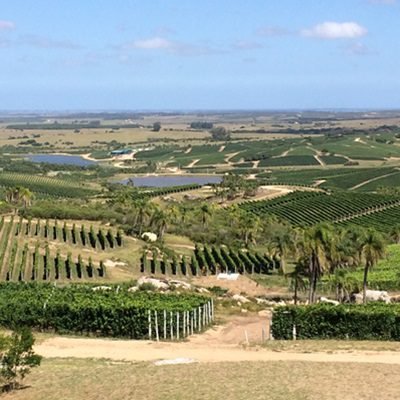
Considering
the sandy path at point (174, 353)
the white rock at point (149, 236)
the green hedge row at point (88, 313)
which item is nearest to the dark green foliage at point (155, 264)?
the white rock at point (149, 236)

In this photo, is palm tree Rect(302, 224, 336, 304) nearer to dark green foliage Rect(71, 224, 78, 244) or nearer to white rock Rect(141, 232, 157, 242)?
dark green foliage Rect(71, 224, 78, 244)

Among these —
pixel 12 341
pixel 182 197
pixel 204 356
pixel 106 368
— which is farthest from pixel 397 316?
pixel 182 197

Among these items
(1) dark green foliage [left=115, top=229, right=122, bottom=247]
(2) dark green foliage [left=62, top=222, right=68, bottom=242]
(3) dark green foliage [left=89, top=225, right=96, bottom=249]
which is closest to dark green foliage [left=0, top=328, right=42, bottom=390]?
(3) dark green foliage [left=89, top=225, right=96, bottom=249]

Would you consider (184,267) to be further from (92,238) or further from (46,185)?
(46,185)

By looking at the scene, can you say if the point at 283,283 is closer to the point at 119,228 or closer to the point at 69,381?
the point at 119,228

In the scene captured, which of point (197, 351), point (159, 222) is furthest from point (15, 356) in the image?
point (159, 222)

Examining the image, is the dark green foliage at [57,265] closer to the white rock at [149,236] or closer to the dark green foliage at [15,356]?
the white rock at [149,236]
